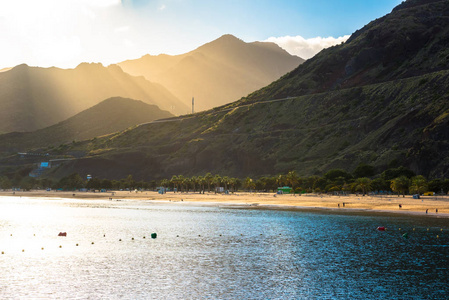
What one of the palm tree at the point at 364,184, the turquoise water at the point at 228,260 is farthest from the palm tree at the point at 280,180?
the turquoise water at the point at 228,260

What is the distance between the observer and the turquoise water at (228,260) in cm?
3909

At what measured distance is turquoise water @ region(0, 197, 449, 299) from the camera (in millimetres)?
39094

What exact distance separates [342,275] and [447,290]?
941cm

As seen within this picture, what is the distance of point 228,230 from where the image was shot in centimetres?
8075

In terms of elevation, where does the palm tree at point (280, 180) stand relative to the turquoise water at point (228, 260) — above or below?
above

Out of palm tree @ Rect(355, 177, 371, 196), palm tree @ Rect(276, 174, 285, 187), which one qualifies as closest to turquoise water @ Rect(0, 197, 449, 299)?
palm tree @ Rect(355, 177, 371, 196)

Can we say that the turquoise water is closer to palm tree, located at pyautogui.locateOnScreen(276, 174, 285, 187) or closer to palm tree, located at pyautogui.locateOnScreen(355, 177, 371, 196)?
palm tree, located at pyautogui.locateOnScreen(355, 177, 371, 196)

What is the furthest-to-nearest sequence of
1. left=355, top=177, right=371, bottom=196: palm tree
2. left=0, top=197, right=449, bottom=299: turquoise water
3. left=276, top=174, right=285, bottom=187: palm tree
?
left=276, top=174, right=285, bottom=187: palm tree < left=355, top=177, right=371, bottom=196: palm tree < left=0, top=197, right=449, bottom=299: turquoise water

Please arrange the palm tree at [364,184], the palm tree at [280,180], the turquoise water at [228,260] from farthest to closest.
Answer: the palm tree at [280,180] < the palm tree at [364,184] < the turquoise water at [228,260]

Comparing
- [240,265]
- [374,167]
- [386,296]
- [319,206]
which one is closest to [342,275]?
[386,296]

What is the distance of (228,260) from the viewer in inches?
2087

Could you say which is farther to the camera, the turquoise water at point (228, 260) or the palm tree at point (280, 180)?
the palm tree at point (280, 180)

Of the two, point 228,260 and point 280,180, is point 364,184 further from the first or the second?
point 228,260

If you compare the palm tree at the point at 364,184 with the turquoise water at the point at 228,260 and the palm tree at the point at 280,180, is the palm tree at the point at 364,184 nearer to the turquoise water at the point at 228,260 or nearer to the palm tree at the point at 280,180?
the palm tree at the point at 280,180
